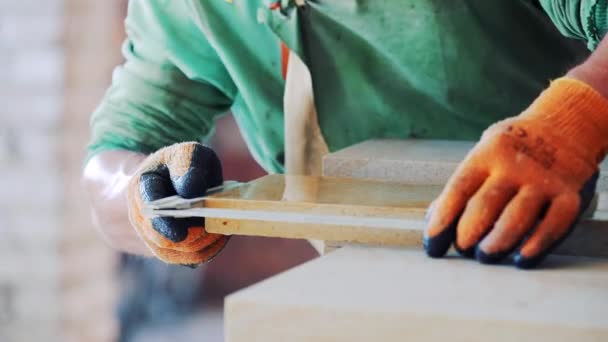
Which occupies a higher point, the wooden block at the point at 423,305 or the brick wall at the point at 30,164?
the wooden block at the point at 423,305

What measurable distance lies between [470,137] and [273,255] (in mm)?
2235

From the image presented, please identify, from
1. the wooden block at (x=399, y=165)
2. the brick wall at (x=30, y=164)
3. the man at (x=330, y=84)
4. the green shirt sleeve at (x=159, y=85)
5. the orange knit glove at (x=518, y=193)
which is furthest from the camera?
the brick wall at (x=30, y=164)

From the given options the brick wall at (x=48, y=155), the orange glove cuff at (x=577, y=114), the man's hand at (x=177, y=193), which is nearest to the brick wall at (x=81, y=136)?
the brick wall at (x=48, y=155)

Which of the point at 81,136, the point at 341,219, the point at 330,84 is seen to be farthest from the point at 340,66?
the point at 81,136

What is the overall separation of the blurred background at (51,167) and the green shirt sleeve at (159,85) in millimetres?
1524

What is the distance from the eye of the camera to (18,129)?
326cm

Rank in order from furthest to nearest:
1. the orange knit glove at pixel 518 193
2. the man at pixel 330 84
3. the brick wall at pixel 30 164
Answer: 1. the brick wall at pixel 30 164
2. the man at pixel 330 84
3. the orange knit glove at pixel 518 193

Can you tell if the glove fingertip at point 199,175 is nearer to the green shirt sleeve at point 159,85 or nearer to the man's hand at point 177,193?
the man's hand at point 177,193

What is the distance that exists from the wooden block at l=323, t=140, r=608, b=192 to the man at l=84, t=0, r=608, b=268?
98 millimetres

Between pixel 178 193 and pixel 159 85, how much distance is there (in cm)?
57

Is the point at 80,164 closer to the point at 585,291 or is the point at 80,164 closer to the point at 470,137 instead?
the point at 470,137

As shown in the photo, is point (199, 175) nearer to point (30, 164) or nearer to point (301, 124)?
point (301, 124)

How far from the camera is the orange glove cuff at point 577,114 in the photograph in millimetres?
1032

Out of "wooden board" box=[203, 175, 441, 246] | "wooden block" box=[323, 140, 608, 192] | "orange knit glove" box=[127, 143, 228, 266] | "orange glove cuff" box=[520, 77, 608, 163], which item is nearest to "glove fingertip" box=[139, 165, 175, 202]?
"orange knit glove" box=[127, 143, 228, 266]
